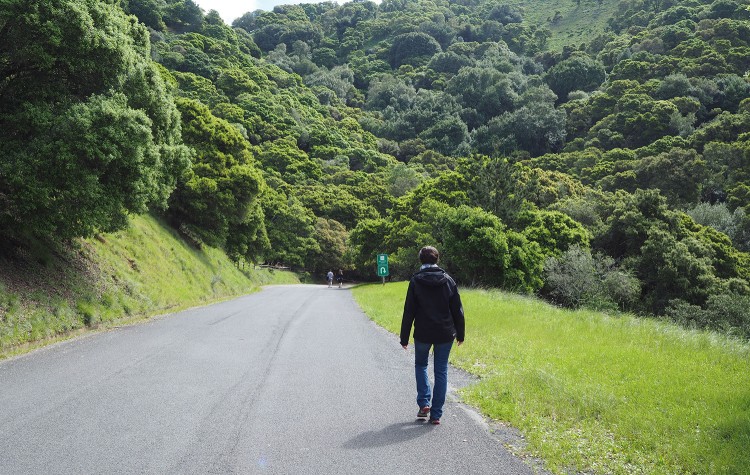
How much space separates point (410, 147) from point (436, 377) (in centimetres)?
10795

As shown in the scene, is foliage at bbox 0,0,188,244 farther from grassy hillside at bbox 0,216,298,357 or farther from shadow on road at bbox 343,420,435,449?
shadow on road at bbox 343,420,435,449

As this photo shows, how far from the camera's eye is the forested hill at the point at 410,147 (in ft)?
38.7

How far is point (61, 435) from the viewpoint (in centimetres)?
514

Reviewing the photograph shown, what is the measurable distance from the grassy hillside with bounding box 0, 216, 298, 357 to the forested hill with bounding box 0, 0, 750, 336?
1.27m

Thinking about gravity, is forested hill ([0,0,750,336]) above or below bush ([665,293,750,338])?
above

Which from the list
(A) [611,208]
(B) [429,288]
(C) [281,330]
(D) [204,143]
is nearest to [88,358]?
(C) [281,330]

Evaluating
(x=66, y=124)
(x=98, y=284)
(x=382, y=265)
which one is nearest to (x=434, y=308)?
(x=66, y=124)

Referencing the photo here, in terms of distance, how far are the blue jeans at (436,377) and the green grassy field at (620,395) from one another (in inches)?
37.3

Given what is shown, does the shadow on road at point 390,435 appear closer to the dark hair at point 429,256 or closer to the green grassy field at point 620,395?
the green grassy field at point 620,395

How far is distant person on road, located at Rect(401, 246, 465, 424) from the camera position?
19.6 ft

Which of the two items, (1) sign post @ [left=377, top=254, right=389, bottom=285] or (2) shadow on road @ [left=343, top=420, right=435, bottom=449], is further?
(1) sign post @ [left=377, top=254, right=389, bottom=285]

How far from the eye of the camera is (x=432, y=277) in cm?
610

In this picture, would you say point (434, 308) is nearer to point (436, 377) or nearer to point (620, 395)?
point (436, 377)

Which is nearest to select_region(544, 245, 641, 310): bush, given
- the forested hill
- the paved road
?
the forested hill
